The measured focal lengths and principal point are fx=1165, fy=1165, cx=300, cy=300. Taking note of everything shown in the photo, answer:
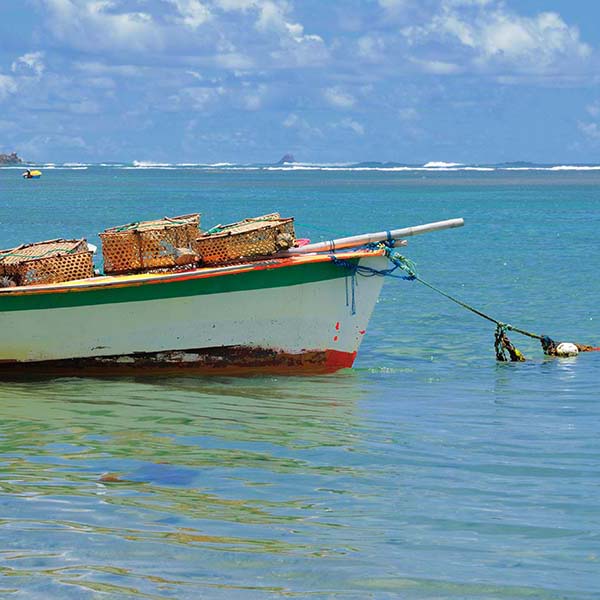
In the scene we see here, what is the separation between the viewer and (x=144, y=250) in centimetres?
1137

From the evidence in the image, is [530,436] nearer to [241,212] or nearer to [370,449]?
[370,449]

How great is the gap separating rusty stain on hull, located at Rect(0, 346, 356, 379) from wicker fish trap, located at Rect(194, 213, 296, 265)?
94 centimetres

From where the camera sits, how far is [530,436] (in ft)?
29.6

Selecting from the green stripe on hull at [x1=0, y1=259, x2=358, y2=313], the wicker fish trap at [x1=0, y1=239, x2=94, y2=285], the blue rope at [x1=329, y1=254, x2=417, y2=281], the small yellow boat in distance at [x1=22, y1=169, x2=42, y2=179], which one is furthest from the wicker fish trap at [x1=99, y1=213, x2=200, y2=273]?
the small yellow boat in distance at [x1=22, y1=169, x2=42, y2=179]

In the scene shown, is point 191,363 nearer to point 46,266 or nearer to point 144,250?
point 144,250

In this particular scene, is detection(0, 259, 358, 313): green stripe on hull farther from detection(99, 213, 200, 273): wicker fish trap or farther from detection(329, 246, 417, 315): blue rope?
detection(99, 213, 200, 273): wicker fish trap

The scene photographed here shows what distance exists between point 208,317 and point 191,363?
519 millimetres

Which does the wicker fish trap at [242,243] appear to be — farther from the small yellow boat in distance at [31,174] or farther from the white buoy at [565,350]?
the small yellow boat in distance at [31,174]

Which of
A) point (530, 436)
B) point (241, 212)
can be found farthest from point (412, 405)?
point (241, 212)

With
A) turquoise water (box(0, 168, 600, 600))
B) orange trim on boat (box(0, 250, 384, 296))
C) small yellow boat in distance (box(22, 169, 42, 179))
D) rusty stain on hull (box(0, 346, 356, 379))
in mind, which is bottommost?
turquoise water (box(0, 168, 600, 600))

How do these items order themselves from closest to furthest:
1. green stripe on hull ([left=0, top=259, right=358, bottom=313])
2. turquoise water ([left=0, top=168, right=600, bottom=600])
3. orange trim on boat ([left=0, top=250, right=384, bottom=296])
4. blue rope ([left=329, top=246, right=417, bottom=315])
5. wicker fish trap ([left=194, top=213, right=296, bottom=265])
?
1. turquoise water ([left=0, top=168, right=600, bottom=600])
2. orange trim on boat ([left=0, top=250, right=384, bottom=296])
3. green stripe on hull ([left=0, top=259, right=358, bottom=313])
4. wicker fish trap ([left=194, top=213, right=296, bottom=265])
5. blue rope ([left=329, top=246, right=417, bottom=315])

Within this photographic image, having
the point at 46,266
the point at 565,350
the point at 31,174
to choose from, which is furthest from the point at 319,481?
the point at 31,174

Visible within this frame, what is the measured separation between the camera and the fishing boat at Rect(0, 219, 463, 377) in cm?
1099

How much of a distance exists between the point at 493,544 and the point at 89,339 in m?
5.93
